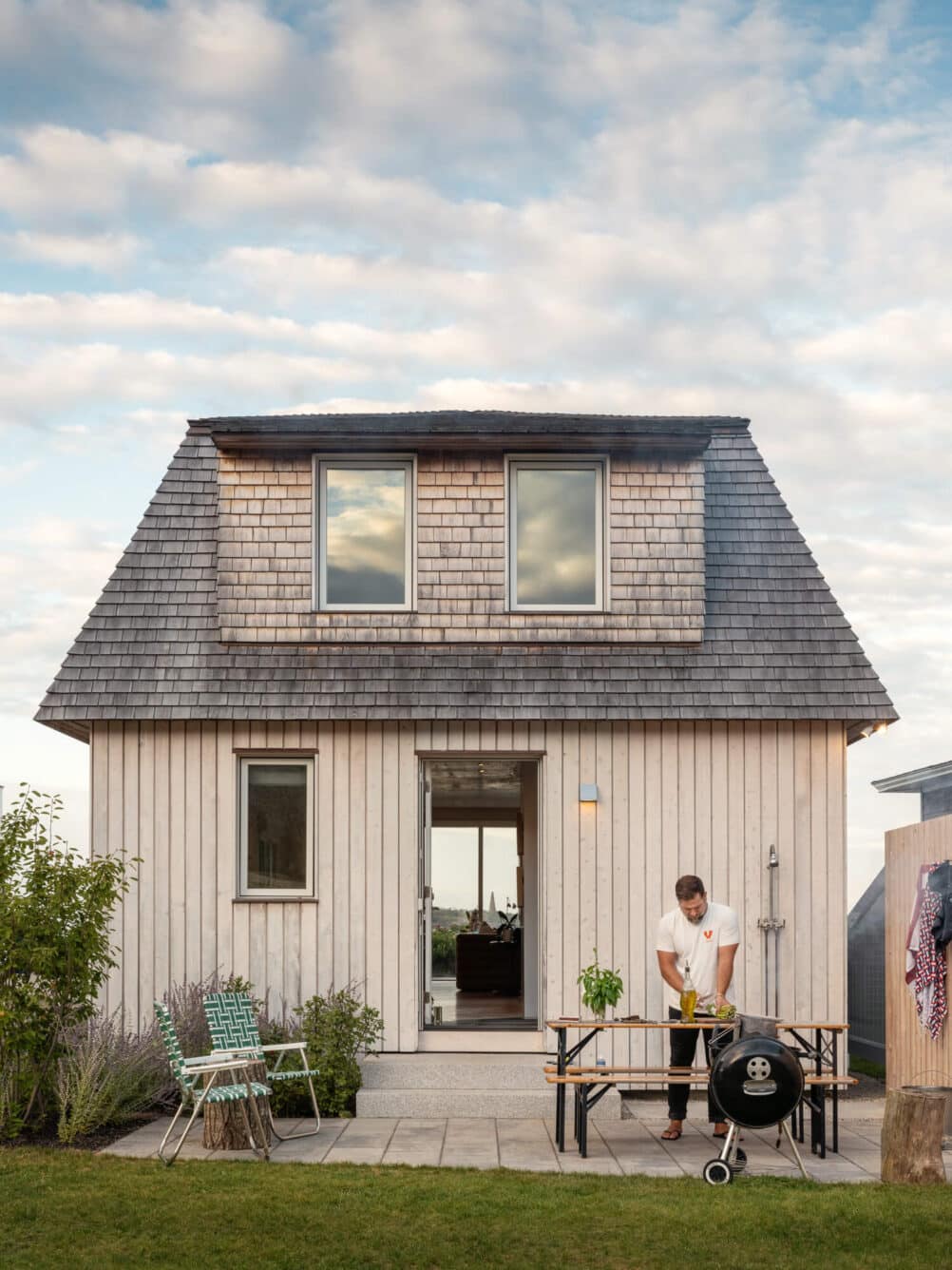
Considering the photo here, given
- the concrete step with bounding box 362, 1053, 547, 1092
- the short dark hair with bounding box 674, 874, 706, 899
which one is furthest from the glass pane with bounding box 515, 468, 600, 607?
the concrete step with bounding box 362, 1053, 547, 1092

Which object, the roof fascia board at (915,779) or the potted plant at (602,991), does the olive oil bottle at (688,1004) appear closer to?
the potted plant at (602,991)

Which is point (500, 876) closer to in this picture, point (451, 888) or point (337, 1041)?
point (451, 888)

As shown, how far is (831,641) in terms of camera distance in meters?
11.9

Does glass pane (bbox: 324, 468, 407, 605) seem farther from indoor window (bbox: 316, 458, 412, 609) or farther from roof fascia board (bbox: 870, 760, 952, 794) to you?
roof fascia board (bbox: 870, 760, 952, 794)

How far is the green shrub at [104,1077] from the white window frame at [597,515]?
4.46 metres

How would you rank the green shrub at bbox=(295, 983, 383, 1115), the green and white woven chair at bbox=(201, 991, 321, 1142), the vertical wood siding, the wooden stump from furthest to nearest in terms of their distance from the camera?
the green shrub at bbox=(295, 983, 383, 1115)
the vertical wood siding
the green and white woven chair at bbox=(201, 991, 321, 1142)
the wooden stump

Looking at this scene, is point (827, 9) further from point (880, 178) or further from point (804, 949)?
point (804, 949)

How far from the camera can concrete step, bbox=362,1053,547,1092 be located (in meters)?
10.9

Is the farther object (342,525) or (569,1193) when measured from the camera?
(342,525)

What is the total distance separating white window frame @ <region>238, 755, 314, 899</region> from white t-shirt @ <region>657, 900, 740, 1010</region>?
127 inches

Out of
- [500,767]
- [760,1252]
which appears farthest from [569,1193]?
[500,767]

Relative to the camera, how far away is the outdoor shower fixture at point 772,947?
11.5 meters

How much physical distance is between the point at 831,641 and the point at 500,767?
4379 millimetres

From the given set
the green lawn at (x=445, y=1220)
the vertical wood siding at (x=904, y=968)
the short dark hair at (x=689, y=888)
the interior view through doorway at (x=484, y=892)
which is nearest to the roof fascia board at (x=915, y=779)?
the vertical wood siding at (x=904, y=968)
